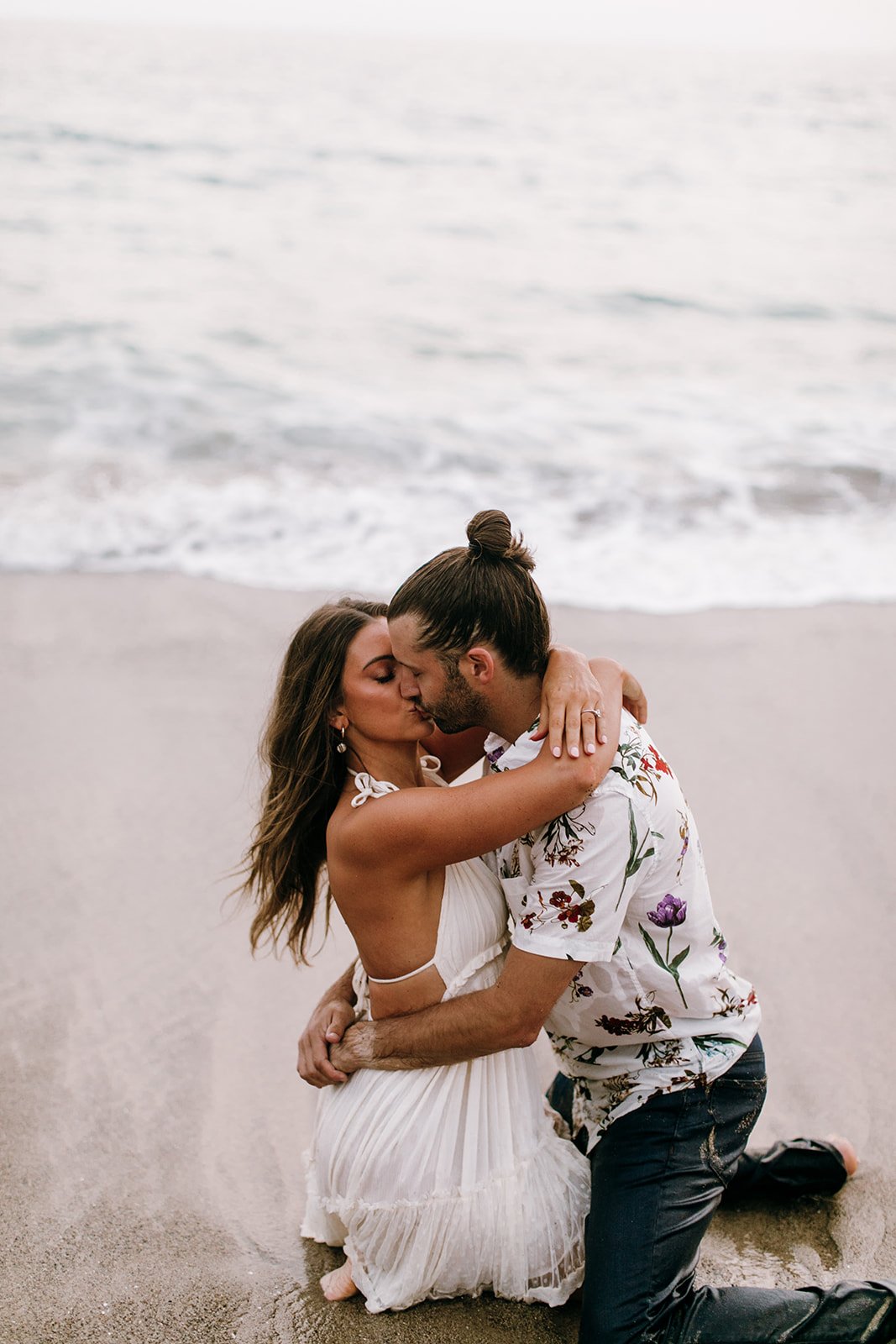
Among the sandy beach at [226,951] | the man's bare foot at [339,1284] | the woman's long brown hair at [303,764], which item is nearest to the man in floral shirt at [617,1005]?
the woman's long brown hair at [303,764]

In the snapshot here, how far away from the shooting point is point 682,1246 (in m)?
2.37

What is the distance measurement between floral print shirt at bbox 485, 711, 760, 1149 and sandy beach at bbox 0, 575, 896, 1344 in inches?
21.6

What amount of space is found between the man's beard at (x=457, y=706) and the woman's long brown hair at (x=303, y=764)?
24 centimetres

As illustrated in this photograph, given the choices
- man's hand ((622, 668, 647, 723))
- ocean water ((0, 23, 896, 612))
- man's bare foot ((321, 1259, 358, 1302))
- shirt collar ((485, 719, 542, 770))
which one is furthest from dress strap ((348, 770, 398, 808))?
ocean water ((0, 23, 896, 612))

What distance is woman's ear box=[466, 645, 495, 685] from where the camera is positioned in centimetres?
236

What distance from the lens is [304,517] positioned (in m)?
7.36

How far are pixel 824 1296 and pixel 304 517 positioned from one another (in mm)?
5773

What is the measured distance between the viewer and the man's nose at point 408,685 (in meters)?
2.50

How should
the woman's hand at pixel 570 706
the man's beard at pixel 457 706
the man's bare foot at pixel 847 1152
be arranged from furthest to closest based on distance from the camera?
1. the man's bare foot at pixel 847 1152
2. the man's beard at pixel 457 706
3. the woman's hand at pixel 570 706

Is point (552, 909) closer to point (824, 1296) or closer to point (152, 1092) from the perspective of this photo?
point (824, 1296)

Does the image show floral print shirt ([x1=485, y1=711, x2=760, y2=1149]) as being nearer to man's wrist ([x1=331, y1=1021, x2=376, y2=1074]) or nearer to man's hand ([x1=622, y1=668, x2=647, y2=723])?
man's hand ([x1=622, y1=668, x2=647, y2=723])

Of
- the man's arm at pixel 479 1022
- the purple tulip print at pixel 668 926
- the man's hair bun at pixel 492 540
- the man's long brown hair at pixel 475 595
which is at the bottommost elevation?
the man's arm at pixel 479 1022

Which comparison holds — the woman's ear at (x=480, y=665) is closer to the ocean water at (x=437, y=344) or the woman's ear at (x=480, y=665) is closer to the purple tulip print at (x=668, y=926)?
the purple tulip print at (x=668, y=926)

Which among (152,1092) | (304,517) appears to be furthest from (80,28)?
(152,1092)
